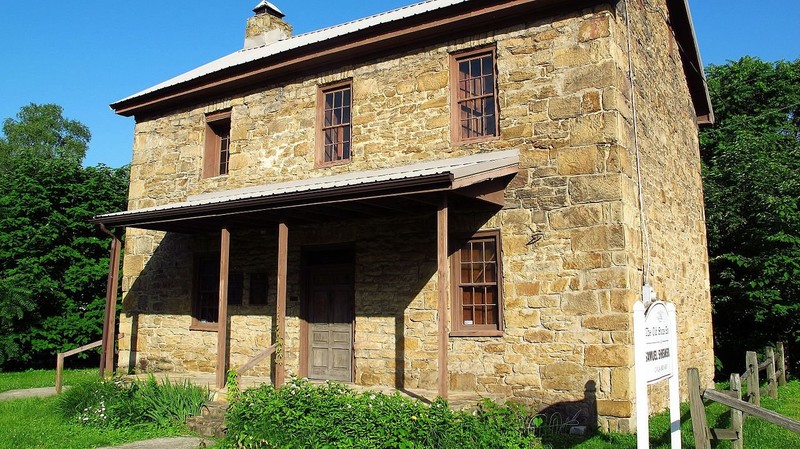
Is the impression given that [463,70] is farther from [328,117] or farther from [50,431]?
[50,431]

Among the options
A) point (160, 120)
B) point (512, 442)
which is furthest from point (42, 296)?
point (512, 442)

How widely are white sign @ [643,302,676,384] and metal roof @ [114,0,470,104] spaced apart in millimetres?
5935

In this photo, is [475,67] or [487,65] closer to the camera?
[487,65]

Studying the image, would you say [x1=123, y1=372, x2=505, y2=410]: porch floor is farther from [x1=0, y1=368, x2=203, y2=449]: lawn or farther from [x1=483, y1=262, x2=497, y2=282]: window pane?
[x1=483, y1=262, x2=497, y2=282]: window pane

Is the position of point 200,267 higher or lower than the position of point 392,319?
higher

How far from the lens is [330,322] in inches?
429

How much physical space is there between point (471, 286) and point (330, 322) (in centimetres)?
276

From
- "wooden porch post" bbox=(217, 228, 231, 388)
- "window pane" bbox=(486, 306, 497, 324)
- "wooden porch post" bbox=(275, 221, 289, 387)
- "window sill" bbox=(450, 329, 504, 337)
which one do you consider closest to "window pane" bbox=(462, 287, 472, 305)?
"window pane" bbox=(486, 306, 497, 324)

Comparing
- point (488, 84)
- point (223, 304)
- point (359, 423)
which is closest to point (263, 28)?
Result: point (488, 84)

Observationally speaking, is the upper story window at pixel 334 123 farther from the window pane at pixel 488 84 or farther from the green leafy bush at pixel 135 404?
the green leafy bush at pixel 135 404

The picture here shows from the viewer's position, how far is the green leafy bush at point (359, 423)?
639cm

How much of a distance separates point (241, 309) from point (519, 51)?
6.69 m

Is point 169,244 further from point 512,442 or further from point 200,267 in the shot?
point 512,442

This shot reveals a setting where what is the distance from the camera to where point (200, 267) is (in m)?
12.8
